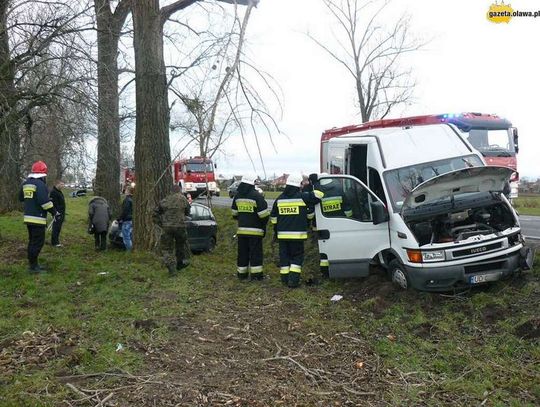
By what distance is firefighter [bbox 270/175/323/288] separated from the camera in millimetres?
8516

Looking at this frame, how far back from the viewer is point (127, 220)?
11742 mm

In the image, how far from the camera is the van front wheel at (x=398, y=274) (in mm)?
7410

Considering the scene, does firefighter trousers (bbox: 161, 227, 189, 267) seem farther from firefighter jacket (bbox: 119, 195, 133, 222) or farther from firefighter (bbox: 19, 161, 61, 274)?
firefighter jacket (bbox: 119, 195, 133, 222)

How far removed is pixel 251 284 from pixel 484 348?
4046 mm

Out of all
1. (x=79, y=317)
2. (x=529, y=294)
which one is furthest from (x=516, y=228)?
(x=79, y=317)

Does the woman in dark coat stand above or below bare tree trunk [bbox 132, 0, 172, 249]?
below

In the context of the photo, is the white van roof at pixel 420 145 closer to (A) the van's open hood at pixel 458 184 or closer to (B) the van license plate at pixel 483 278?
(A) the van's open hood at pixel 458 184

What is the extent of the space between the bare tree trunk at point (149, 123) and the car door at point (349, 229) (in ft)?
12.0

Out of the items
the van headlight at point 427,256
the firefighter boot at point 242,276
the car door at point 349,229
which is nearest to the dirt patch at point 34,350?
the firefighter boot at point 242,276

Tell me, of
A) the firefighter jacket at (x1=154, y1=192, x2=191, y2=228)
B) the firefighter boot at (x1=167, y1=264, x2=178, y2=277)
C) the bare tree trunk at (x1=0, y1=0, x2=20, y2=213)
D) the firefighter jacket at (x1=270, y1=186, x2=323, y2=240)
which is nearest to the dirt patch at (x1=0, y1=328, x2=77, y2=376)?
the firefighter boot at (x1=167, y1=264, x2=178, y2=277)

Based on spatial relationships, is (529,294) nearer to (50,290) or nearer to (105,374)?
(105,374)

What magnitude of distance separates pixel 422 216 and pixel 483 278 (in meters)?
1.12

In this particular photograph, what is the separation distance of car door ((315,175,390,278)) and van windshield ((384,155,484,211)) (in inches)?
13.8

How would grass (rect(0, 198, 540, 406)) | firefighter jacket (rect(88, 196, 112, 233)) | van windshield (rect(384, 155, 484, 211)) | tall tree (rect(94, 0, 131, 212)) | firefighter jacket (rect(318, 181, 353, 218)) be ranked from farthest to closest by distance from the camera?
firefighter jacket (rect(88, 196, 112, 233)), tall tree (rect(94, 0, 131, 212)), firefighter jacket (rect(318, 181, 353, 218)), van windshield (rect(384, 155, 484, 211)), grass (rect(0, 198, 540, 406))
